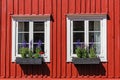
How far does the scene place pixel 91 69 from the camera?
13438mm

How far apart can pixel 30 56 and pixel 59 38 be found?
1028 mm

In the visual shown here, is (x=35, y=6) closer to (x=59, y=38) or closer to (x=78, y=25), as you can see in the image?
(x=59, y=38)

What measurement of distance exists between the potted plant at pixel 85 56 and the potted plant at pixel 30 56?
103 centimetres

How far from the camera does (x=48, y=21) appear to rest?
1353 cm

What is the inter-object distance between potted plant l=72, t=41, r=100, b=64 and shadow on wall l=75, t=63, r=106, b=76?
1.01 feet

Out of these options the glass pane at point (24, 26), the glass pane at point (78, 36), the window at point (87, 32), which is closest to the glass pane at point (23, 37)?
the glass pane at point (24, 26)

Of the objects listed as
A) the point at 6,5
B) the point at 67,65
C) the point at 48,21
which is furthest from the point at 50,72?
the point at 6,5

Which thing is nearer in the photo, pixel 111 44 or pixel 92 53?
pixel 92 53

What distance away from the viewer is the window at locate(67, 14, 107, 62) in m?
13.4

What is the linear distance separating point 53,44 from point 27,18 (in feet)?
3.62

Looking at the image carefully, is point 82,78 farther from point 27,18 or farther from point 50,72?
point 27,18

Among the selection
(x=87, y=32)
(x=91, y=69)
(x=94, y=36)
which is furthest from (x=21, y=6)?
(x=91, y=69)

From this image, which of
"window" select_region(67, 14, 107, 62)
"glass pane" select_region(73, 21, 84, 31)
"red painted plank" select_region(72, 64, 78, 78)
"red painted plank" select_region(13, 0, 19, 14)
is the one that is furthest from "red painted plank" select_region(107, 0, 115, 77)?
"red painted plank" select_region(13, 0, 19, 14)

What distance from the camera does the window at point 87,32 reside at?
1342 centimetres
